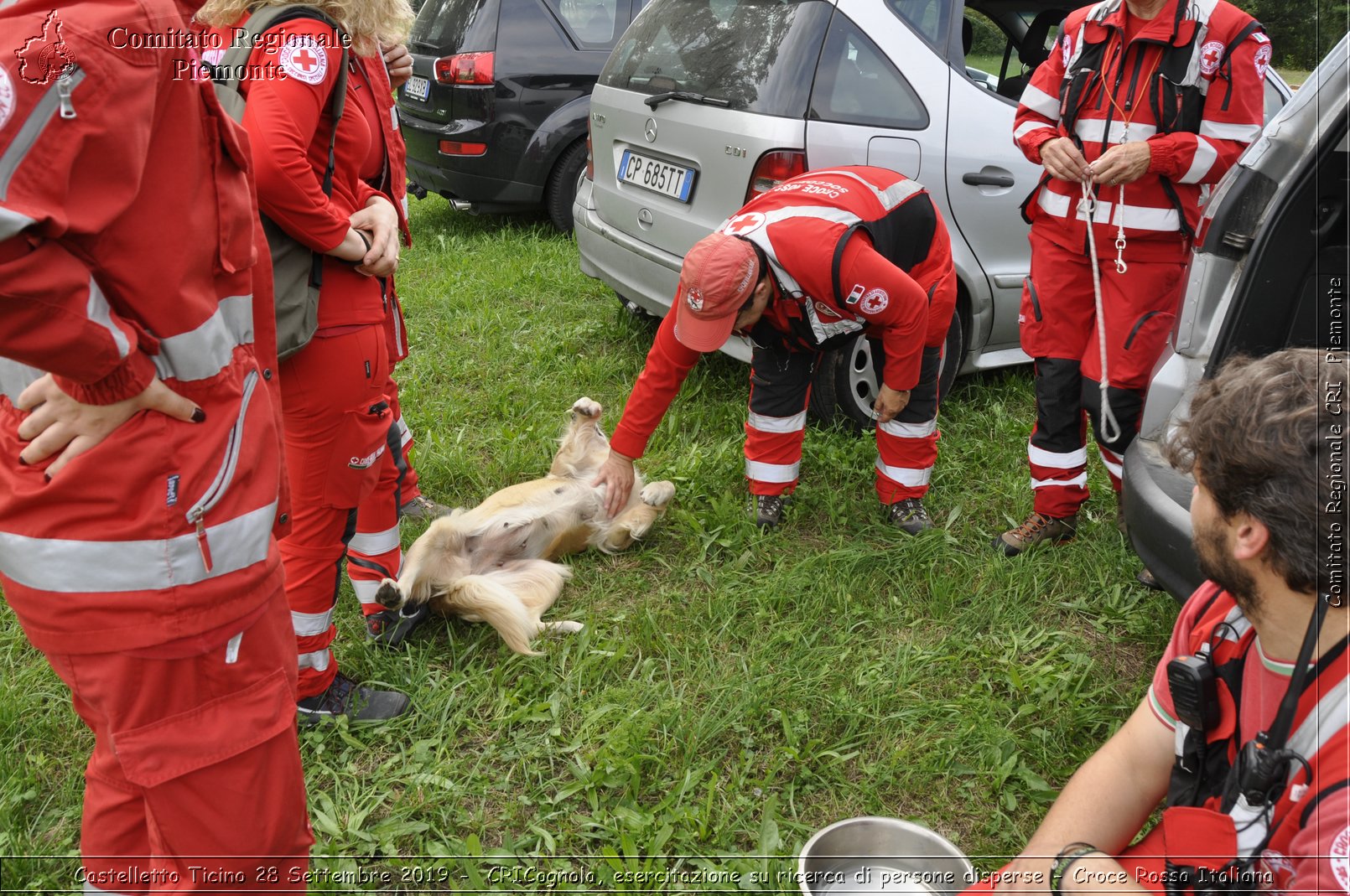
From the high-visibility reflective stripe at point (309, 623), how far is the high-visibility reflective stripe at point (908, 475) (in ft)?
7.50

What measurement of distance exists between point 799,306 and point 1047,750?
67.4 inches

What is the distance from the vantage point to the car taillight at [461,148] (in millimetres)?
7520

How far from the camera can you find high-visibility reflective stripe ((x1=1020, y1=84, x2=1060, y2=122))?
3.65m

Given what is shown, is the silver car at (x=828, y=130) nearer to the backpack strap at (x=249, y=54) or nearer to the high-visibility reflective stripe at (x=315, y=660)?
the backpack strap at (x=249, y=54)

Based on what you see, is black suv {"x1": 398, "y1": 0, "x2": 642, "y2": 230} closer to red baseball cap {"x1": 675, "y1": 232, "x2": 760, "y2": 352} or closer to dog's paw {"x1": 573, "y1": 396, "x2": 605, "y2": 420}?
dog's paw {"x1": 573, "y1": 396, "x2": 605, "y2": 420}

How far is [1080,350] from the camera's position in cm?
362

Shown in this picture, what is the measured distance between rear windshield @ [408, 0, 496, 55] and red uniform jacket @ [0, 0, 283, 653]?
6.27 meters

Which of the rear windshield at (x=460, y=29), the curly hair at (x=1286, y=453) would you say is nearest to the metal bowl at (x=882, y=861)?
the curly hair at (x=1286, y=453)

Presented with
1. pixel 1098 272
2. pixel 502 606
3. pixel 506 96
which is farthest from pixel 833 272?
pixel 506 96

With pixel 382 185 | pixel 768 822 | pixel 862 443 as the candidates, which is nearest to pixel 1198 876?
pixel 768 822

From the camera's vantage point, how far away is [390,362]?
9.57 ft

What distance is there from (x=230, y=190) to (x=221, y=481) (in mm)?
499

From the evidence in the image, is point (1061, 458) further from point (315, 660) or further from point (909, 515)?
point (315, 660)

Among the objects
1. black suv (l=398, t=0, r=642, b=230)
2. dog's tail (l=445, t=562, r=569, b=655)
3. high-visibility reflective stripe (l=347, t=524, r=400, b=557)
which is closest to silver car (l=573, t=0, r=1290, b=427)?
dog's tail (l=445, t=562, r=569, b=655)
